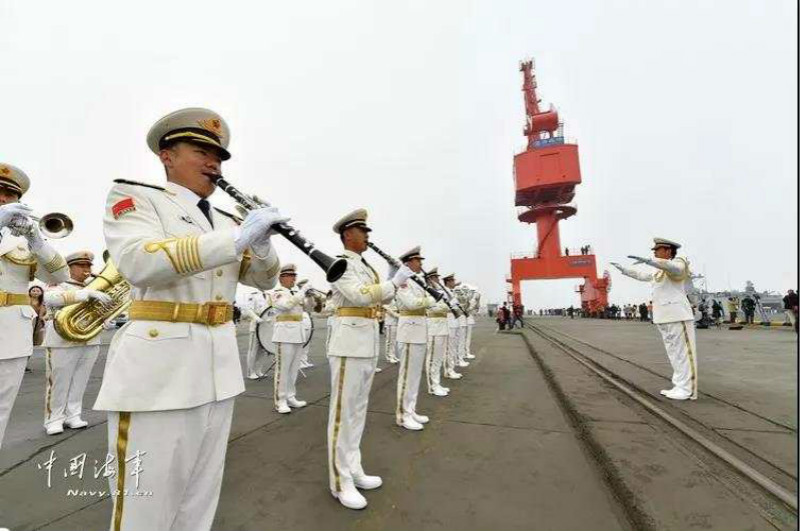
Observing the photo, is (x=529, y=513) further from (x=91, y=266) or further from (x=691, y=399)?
(x=91, y=266)

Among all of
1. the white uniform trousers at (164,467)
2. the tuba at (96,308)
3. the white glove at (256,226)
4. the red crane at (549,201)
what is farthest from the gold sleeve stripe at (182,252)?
the red crane at (549,201)

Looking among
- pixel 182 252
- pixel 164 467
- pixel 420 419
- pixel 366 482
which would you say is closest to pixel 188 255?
pixel 182 252

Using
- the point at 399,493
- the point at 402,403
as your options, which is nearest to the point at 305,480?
the point at 399,493

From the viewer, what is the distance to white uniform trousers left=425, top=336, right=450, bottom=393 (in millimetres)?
6675

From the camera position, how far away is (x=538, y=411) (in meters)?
5.03

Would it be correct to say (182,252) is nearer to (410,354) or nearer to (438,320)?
(410,354)

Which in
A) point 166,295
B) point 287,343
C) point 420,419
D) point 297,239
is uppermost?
point 297,239

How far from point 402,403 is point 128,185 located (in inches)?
152

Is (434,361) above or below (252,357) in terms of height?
above

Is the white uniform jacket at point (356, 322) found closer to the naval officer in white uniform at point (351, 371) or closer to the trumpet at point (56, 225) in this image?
the naval officer in white uniform at point (351, 371)

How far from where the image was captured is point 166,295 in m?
1.63

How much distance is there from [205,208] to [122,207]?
407 millimetres

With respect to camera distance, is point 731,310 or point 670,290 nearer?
point 670,290

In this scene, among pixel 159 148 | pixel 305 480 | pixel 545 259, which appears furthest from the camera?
pixel 545 259
